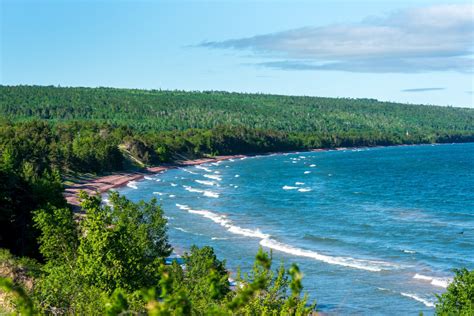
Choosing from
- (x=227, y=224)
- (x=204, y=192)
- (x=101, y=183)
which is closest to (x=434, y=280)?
(x=227, y=224)

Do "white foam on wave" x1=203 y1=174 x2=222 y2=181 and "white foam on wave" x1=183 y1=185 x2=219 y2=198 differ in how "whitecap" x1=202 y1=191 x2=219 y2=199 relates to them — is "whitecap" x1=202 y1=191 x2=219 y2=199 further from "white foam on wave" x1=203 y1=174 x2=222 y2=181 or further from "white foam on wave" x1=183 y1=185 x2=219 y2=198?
"white foam on wave" x1=203 y1=174 x2=222 y2=181

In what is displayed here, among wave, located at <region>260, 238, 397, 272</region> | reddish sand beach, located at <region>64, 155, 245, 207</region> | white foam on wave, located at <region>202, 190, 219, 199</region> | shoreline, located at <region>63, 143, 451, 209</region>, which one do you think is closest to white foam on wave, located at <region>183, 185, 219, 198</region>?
white foam on wave, located at <region>202, 190, 219, 199</region>

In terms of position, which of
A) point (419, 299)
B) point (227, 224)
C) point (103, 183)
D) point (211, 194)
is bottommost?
point (419, 299)

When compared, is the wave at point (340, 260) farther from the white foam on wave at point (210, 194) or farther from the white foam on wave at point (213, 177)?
the white foam on wave at point (213, 177)

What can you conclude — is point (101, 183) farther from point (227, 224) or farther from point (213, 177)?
point (227, 224)

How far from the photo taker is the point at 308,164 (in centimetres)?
18812

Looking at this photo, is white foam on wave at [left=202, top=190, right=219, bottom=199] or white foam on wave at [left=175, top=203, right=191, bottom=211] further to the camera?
white foam on wave at [left=202, top=190, right=219, bottom=199]

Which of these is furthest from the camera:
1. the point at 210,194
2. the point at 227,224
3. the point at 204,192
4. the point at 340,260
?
the point at 204,192

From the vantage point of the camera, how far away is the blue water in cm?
4997

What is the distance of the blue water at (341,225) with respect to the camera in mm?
49969

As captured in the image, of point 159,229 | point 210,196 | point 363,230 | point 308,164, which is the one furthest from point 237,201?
point 308,164

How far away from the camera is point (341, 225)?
77.7 m

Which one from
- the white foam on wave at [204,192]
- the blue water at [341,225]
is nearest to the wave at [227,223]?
the blue water at [341,225]

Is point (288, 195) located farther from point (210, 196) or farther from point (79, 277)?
point (79, 277)
